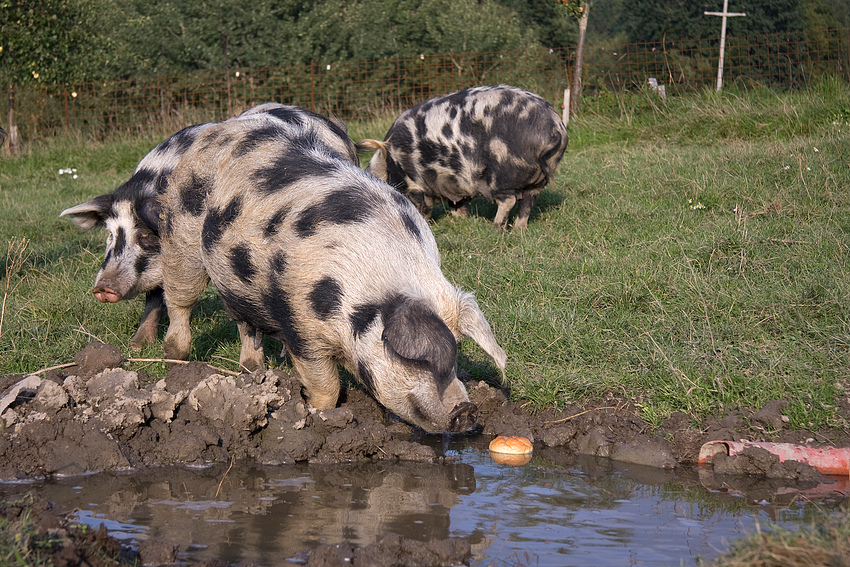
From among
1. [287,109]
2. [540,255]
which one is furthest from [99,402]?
[540,255]

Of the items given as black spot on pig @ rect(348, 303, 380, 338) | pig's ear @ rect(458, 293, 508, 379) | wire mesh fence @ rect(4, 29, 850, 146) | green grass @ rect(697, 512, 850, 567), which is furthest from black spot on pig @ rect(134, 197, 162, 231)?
wire mesh fence @ rect(4, 29, 850, 146)

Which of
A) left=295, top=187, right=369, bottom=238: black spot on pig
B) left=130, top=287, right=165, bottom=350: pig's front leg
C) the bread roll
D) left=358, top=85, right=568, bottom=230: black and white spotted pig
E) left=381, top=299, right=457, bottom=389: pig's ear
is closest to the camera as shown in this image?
left=381, top=299, right=457, bottom=389: pig's ear

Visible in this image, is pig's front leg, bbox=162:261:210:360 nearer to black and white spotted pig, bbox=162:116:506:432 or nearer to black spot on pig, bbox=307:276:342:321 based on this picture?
black and white spotted pig, bbox=162:116:506:432

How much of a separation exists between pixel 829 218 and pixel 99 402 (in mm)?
5447

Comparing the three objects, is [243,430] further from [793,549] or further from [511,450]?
[793,549]

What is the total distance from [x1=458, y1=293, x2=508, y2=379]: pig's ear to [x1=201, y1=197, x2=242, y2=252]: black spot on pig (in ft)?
3.74

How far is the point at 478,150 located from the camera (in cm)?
775

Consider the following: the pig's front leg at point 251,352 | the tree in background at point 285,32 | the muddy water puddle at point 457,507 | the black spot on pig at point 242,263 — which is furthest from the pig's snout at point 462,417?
the tree in background at point 285,32

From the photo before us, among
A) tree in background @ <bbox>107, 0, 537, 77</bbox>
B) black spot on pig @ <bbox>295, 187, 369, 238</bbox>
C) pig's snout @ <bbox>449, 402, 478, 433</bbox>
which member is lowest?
tree in background @ <bbox>107, 0, 537, 77</bbox>

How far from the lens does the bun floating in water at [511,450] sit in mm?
4008

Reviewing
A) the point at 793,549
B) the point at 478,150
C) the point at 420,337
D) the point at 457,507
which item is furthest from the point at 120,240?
the point at 478,150

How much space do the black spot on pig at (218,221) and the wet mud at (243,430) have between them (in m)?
0.66

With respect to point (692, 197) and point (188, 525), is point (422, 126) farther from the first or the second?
point (188, 525)

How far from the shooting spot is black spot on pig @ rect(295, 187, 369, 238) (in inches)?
145
